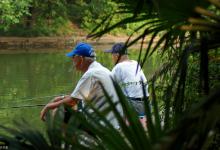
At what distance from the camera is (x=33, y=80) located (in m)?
17.6

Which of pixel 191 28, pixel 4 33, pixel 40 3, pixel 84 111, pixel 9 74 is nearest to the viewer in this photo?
pixel 191 28

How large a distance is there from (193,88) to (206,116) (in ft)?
7.69

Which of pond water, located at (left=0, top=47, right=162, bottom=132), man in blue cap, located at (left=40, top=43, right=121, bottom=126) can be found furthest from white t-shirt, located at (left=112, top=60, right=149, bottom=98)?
pond water, located at (left=0, top=47, right=162, bottom=132)

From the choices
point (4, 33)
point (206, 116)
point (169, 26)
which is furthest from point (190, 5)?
point (4, 33)

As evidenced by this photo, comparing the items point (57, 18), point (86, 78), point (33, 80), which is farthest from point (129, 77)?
point (57, 18)

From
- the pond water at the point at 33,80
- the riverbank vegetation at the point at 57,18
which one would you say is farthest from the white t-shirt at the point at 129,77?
the riverbank vegetation at the point at 57,18

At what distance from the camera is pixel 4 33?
3020 cm

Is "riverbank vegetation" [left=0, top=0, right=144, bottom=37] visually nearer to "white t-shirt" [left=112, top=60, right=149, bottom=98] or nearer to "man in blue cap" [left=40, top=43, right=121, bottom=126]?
"white t-shirt" [left=112, top=60, right=149, bottom=98]

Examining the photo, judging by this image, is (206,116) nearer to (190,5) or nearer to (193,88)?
(190,5)

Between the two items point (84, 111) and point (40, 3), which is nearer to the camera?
point (84, 111)

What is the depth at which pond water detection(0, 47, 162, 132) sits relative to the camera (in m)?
10.6

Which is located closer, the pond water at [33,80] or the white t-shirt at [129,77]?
the white t-shirt at [129,77]

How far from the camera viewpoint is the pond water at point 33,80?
34.9ft

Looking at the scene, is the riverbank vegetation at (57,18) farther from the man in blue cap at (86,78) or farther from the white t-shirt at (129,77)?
the man in blue cap at (86,78)
